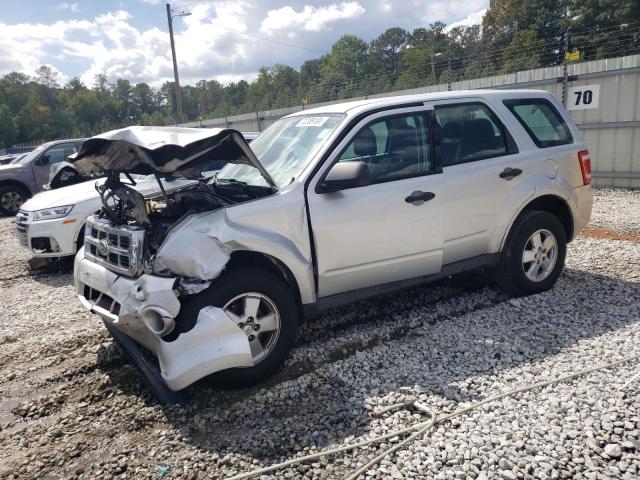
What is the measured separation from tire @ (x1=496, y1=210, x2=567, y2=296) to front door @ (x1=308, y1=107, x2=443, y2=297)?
0.91 meters

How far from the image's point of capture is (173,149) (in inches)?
140

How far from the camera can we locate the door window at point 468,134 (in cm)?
466

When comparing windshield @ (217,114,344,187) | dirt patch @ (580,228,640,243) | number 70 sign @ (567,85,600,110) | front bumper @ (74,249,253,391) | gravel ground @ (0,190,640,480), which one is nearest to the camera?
gravel ground @ (0,190,640,480)

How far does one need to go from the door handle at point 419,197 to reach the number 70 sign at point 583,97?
29.3 feet

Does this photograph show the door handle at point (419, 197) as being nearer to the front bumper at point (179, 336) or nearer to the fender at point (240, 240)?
the fender at point (240, 240)

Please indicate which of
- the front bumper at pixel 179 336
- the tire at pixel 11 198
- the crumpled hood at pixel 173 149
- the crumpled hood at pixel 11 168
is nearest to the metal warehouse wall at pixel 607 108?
the crumpled hood at pixel 173 149

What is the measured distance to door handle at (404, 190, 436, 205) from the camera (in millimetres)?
4305

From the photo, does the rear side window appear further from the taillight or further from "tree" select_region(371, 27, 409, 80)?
"tree" select_region(371, 27, 409, 80)

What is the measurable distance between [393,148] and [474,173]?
2.75 feet

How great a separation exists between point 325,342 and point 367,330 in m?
0.43

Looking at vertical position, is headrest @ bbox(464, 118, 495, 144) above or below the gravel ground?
above

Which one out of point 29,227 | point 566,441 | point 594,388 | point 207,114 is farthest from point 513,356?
point 207,114

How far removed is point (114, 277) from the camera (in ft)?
12.5

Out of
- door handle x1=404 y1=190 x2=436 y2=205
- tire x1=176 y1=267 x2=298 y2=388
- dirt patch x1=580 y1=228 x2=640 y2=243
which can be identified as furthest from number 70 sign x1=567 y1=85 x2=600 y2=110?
tire x1=176 y1=267 x2=298 y2=388
